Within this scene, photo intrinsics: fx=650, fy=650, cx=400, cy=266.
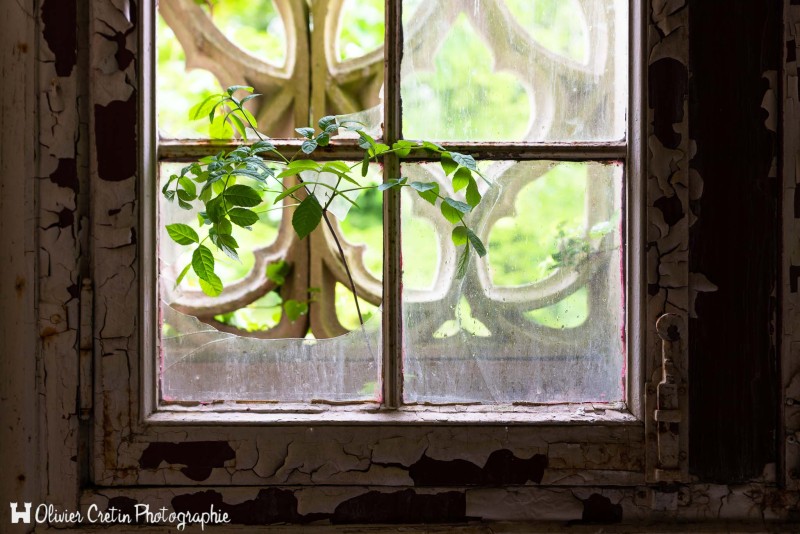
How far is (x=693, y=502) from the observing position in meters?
1.01

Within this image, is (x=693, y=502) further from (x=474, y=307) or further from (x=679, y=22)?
(x=679, y=22)

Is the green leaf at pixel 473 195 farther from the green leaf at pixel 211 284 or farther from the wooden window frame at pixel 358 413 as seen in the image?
the green leaf at pixel 211 284

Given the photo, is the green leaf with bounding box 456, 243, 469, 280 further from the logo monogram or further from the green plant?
the logo monogram

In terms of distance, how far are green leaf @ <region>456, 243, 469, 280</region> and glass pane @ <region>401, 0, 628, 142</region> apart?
0.20 m

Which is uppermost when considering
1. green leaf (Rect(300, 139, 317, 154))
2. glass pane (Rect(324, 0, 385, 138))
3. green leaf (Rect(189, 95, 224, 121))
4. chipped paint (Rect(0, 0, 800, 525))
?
glass pane (Rect(324, 0, 385, 138))

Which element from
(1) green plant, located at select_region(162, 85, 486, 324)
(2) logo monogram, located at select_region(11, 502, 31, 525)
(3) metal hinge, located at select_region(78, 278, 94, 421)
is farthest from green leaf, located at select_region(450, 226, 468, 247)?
(2) logo monogram, located at select_region(11, 502, 31, 525)

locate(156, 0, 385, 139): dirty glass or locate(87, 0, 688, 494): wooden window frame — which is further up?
locate(156, 0, 385, 139): dirty glass

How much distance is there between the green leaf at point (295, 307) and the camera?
1.39 metres

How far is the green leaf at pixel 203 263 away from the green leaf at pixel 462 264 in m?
0.39

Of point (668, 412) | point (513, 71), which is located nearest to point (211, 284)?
point (513, 71)

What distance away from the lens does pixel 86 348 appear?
3.28 feet

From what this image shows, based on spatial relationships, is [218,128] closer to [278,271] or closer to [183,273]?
[183,273]

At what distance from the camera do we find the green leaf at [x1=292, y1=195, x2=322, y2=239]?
3.21ft

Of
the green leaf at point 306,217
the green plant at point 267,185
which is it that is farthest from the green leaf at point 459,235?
the green leaf at point 306,217
